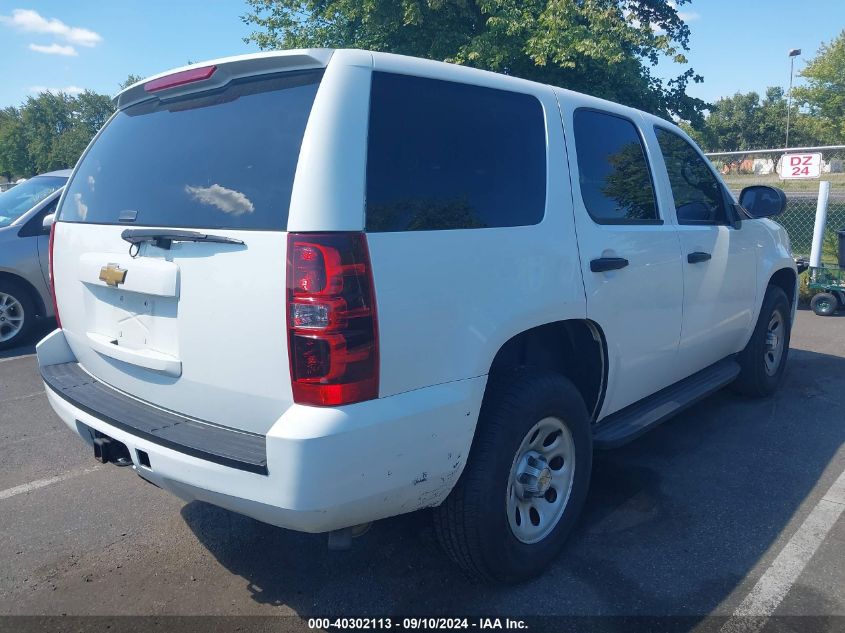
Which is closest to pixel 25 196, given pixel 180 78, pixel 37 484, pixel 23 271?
pixel 23 271

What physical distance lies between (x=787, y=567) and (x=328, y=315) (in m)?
2.38

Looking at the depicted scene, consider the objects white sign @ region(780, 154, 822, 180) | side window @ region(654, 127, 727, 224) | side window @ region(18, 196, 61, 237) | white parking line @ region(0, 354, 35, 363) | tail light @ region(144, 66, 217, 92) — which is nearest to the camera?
tail light @ region(144, 66, 217, 92)

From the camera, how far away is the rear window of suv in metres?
2.20

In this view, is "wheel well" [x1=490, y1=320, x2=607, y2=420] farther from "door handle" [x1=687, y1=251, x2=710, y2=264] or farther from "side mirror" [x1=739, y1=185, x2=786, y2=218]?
"side mirror" [x1=739, y1=185, x2=786, y2=218]

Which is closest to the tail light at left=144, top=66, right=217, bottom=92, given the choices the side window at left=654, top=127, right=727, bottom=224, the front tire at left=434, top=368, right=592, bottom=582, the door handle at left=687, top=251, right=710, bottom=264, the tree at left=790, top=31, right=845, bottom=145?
the front tire at left=434, top=368, right=592, bottom=582

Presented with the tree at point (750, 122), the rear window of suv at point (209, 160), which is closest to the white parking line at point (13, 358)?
the rear window of suv at point (209, 160)

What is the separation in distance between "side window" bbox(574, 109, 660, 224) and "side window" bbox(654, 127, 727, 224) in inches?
12.3

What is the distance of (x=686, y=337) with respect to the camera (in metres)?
3.86

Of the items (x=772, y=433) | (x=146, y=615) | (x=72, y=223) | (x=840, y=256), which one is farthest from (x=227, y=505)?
(x=840, y=256)

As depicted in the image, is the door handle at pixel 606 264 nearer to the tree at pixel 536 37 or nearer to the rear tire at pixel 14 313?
the rear tire at pixel 14 313

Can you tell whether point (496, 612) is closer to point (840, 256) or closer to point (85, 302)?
point (85, 302)

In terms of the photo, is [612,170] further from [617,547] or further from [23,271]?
[23,271]

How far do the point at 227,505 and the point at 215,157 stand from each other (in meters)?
→ 1.24

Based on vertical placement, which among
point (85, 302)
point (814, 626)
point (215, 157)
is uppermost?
point (215, 157)
